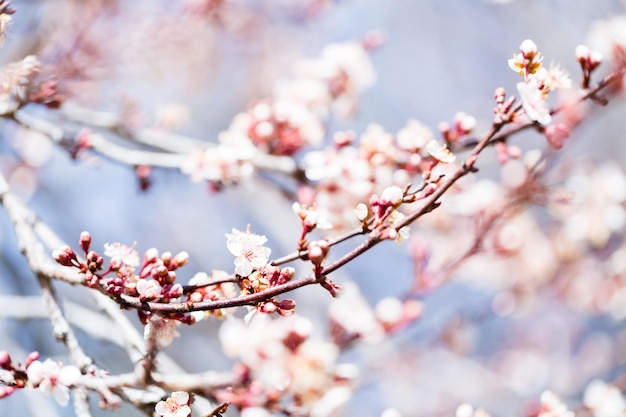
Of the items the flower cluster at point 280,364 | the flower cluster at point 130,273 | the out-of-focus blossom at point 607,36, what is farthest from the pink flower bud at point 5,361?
the out-of-focus blossom at point 607,36

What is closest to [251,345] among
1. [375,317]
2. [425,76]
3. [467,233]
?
[375,317]

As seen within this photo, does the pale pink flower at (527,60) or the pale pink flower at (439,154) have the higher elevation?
the pale pink flower at (527,60)

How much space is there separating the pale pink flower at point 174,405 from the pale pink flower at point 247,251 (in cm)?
28

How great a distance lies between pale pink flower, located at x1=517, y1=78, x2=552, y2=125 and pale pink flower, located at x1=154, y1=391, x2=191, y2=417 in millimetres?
908

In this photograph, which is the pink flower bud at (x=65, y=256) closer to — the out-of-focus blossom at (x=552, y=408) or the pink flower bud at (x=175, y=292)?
the pink flower bud at (x=175, y=292)

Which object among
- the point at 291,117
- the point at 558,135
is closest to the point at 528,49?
the point at 558,135

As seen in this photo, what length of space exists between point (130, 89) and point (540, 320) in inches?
163

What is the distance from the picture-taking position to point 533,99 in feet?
3.95

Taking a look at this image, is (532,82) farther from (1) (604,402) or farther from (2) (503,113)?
(1) (604,402)

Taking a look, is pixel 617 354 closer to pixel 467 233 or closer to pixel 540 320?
pixel 540 320

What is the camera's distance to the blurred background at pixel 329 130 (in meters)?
2.85

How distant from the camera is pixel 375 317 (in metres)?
2.27

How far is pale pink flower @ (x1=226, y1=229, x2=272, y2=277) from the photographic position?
1138 millimetres

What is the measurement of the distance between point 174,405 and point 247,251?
1.14 ft
